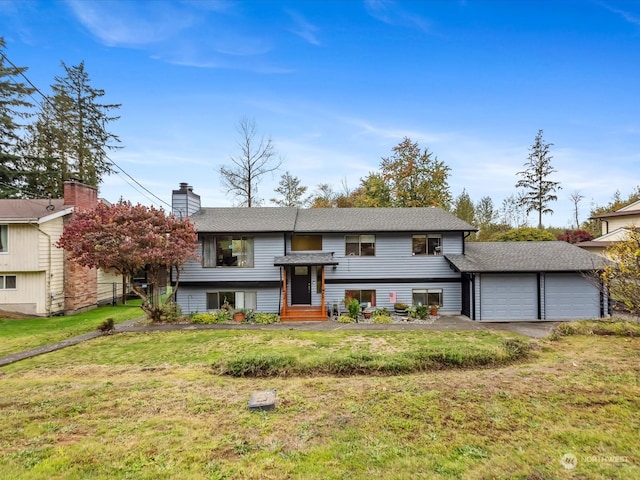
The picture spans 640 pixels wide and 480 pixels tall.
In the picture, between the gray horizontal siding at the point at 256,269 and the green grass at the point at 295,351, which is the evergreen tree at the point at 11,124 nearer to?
the gray horizontal siding at the point at 256,269

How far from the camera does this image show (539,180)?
3253 centimetres

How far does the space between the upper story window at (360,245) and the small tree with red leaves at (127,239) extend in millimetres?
7709

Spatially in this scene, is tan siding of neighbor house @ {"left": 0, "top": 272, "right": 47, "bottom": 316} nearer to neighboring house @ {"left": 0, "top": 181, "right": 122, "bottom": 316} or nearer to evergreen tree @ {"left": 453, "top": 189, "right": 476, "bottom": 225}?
neighboring house @ {"left": 0, "top": 181, "right": 122, "bottom": 316}

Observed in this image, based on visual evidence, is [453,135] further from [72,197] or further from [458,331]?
[72,197]

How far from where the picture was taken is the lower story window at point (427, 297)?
15.8 metres

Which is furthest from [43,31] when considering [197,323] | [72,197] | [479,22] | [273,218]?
[479,22]

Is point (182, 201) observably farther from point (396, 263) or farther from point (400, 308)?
point (400, 308)

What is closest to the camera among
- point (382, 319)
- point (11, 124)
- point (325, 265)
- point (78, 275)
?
point (382, 319)

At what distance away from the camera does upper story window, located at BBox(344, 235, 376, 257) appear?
52.5 ft

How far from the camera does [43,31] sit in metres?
13.8

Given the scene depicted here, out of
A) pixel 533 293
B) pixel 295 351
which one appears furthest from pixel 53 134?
pixel 533 293

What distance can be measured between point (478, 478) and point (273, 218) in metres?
14.7

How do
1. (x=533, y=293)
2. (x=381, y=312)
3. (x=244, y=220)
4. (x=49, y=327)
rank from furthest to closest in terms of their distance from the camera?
1. (x=244, y=220)
2. (x=381, y=312)
3. (x=533, y=293)
4. (x=49, y=327)

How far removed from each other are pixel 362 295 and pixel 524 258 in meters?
8.30
